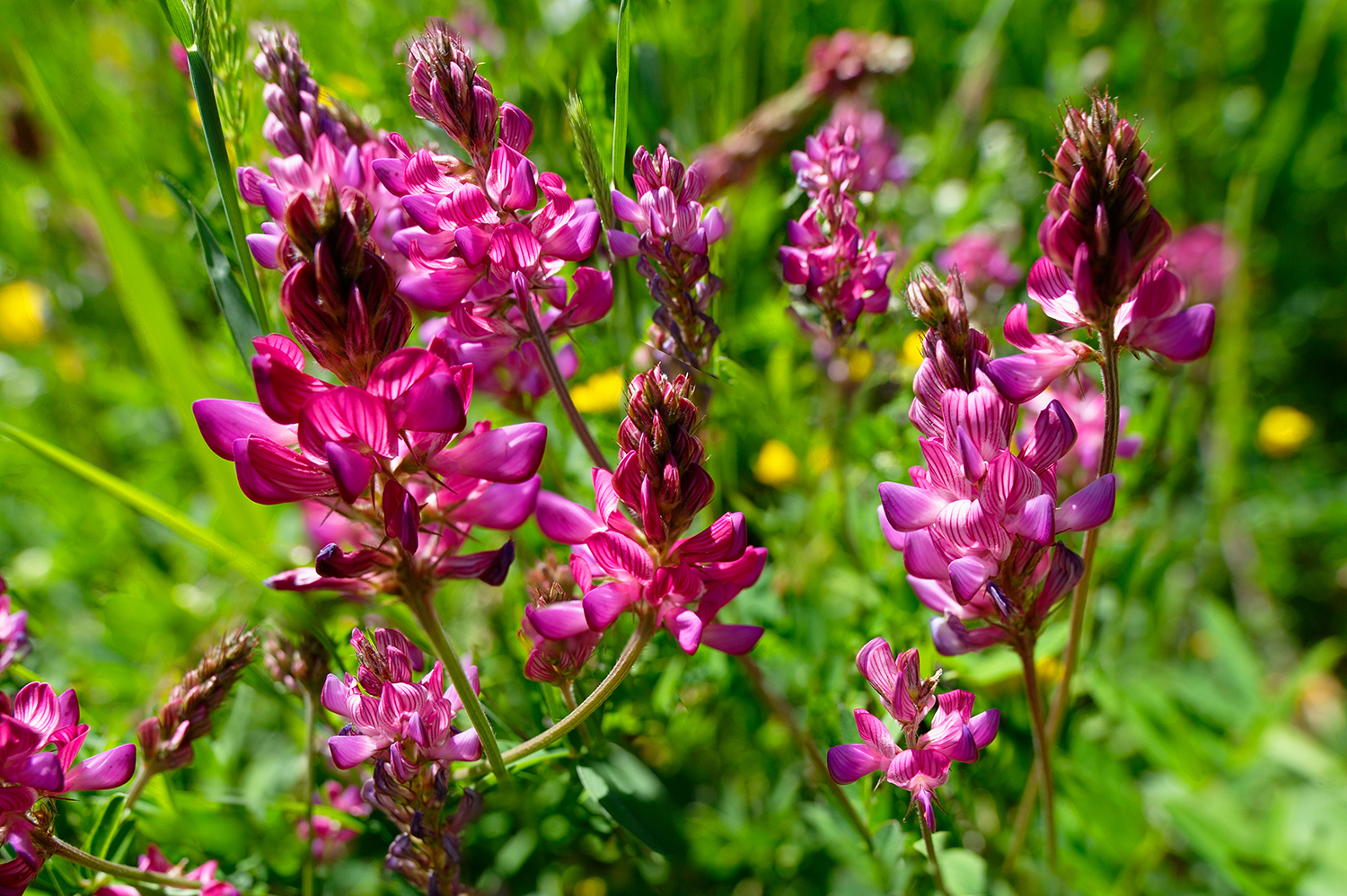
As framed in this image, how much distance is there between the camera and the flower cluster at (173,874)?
0.66 meters

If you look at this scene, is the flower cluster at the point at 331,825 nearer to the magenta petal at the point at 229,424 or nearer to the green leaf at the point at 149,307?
the green leaf at the point at 149,307

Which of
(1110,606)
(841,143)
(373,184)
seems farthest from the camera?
(1110,606)

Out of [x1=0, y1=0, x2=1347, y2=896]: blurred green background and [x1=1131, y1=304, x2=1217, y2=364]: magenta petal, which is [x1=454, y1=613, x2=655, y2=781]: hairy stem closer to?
[x1=0, y1=0, x2=1347, y2=896]: blurred green background

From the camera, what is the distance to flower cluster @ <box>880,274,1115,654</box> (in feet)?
1.76

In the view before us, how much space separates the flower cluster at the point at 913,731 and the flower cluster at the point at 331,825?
18.3 inches

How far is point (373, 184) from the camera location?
741 millimetres

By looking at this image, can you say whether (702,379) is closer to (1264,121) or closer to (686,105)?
(686,105)

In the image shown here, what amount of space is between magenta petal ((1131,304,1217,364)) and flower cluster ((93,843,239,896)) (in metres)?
0.76

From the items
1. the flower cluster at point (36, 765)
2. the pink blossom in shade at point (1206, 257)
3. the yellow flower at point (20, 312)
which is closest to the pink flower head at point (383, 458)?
the flower cluster at point (36, 765)

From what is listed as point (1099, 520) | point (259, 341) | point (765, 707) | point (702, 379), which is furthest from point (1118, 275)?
point (765, 707)

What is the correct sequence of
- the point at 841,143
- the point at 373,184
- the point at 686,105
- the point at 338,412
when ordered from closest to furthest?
the point at 338,412
the point at 373,184
the point at 841,143
the point at 686,105

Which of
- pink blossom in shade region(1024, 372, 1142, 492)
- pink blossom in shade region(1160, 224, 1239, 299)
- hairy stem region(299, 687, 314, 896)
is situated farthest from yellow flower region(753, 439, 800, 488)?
pink blossom in shade region(1160, 224, 1239, 299)

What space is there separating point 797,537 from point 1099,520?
2.24 feet

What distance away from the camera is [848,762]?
0.58 m
